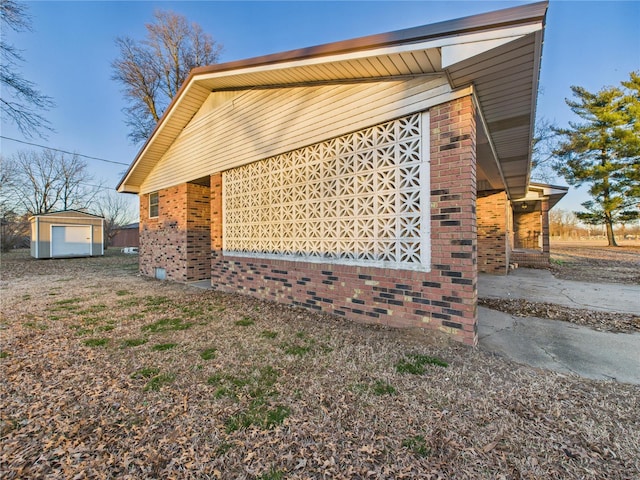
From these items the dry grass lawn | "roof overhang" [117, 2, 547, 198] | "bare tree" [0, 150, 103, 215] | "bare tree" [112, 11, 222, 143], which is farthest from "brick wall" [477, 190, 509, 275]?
"bare tree" [0, 150, 103, 215]

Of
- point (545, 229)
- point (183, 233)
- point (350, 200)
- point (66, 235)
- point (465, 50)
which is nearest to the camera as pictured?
point (465, 50)

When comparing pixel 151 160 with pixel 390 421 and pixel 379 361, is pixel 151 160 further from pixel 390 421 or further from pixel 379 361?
pixel 390 421

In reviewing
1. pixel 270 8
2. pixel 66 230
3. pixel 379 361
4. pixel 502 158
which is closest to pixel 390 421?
pixel 379 361

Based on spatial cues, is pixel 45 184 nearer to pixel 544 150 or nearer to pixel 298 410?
pixel 298 410

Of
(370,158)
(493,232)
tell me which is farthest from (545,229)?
(370,158)

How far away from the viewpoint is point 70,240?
17.1 m

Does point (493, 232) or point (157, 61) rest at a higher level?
point (157, 61)

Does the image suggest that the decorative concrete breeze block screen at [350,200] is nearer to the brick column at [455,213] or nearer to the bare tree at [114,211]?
the brick column at [455,213]

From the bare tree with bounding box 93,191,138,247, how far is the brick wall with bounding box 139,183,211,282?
2438cm

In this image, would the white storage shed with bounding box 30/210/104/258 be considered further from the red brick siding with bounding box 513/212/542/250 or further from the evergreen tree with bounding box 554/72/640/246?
the evergreen tree with bounding box 554/72/640/246

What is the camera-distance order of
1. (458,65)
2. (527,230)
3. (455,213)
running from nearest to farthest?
(458,65)
(455,213)
(527,230)

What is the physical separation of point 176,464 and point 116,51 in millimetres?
17309

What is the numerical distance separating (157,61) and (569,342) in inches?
721

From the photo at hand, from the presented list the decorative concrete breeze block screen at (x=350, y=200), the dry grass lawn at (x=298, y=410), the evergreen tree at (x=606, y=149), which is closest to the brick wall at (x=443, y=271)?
the decorative concrete breeze block screen at (x=350, y=200)
